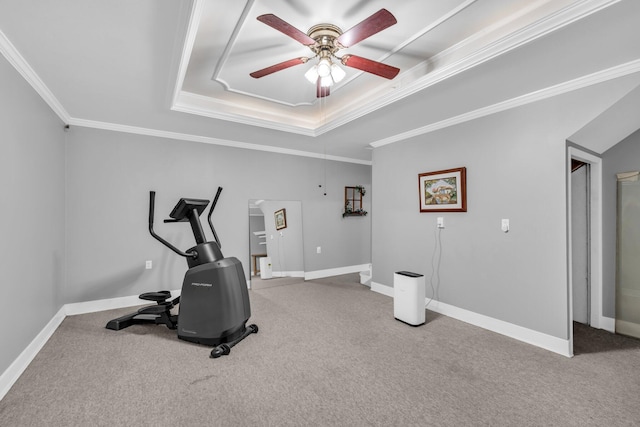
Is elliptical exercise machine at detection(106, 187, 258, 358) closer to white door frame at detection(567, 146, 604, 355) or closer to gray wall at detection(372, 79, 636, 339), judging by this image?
gray wall at detection(372, 79, 636, 339)

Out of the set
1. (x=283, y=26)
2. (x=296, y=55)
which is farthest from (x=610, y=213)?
(x=283, y=26)

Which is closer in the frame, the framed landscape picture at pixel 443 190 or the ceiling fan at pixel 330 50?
the ceiling fan at pixel 330 50

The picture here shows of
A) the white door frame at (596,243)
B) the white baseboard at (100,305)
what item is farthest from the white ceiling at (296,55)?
the white baseboard at (100,305)

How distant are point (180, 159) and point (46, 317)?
2.32 m

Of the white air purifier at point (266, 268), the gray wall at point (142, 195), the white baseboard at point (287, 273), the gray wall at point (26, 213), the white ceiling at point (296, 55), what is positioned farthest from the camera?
the white baseboard at point (287, 273)

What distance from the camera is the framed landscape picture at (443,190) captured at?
3.48 m

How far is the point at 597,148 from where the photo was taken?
296cm

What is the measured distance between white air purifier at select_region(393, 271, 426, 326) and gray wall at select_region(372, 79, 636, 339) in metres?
0.56

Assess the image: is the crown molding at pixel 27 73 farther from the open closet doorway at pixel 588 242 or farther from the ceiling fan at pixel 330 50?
the open closet doorway at pixel 588 242

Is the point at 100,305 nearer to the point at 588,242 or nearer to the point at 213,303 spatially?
the point at 213,303

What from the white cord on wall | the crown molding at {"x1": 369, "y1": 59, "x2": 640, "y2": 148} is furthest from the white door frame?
the white cord on wall

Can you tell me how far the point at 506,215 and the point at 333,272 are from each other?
3.34m

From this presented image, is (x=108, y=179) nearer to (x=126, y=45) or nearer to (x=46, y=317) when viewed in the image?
(x=46, y=317)

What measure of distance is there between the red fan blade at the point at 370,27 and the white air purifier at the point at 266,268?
3704 mm
